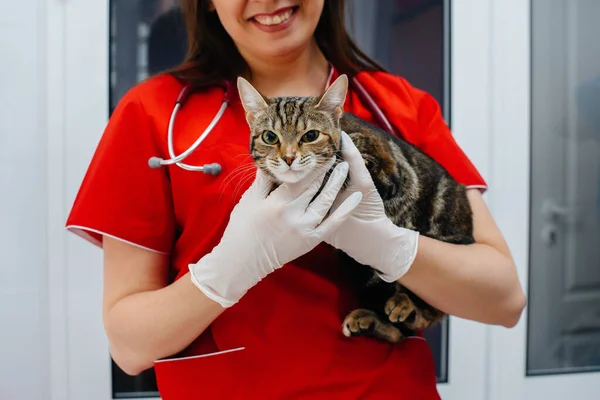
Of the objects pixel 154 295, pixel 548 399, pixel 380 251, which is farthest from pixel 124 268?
pixel 548 399

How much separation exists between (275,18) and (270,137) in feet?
0.86

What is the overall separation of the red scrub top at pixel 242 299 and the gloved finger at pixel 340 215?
0.15 m

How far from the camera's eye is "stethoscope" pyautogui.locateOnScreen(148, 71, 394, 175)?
96 cm

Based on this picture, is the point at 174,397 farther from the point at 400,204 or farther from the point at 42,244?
the point at 42,244

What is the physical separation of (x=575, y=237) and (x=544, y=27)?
734 mm

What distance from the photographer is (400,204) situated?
107 centimetres

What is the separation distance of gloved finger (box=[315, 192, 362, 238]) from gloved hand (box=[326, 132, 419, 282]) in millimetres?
23

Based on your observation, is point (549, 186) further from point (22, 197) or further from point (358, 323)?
point (22, 197)

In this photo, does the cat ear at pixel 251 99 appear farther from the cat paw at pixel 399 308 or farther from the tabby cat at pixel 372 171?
the cat paw at pixel 399 308

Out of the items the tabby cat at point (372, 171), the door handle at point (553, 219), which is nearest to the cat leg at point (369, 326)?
the tabby cat at point (372, 171)

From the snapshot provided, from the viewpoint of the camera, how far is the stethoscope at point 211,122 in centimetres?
96

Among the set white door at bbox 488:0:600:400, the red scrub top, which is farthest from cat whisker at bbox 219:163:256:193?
white door at bbox 488:0:600:400

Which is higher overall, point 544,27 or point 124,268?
point 544,27

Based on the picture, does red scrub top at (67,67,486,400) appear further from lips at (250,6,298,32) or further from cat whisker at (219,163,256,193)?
lips at (250,6,298,32)
